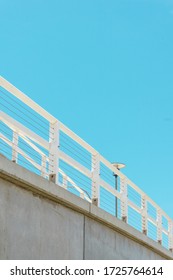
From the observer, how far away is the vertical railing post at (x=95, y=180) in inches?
647

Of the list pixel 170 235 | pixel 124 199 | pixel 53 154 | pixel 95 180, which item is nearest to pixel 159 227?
pixel 170 235

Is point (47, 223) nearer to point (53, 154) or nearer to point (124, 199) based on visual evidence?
point (53, 154)

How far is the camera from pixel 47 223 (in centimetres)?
1347

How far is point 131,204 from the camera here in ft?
64.1

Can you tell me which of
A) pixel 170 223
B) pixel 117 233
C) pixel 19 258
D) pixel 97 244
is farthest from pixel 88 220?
pixel 170 223

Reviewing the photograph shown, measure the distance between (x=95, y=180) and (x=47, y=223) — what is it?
10.5ft

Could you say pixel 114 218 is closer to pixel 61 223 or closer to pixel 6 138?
pixel 61 223

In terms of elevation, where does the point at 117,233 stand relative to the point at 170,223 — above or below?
below

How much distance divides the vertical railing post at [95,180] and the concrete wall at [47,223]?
1.22ft

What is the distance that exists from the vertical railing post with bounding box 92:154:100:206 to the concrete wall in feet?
1.22

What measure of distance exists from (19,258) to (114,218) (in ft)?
17.4

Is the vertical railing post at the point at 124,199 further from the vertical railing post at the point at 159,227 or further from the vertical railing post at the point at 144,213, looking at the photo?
the vertical railing post at the point at 159,227

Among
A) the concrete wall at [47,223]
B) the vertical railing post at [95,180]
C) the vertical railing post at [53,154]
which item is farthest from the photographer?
the vertical railing post at [95,180]

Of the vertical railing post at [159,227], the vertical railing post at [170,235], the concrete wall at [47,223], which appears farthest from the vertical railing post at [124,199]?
the vertical railing post at [170,235]
